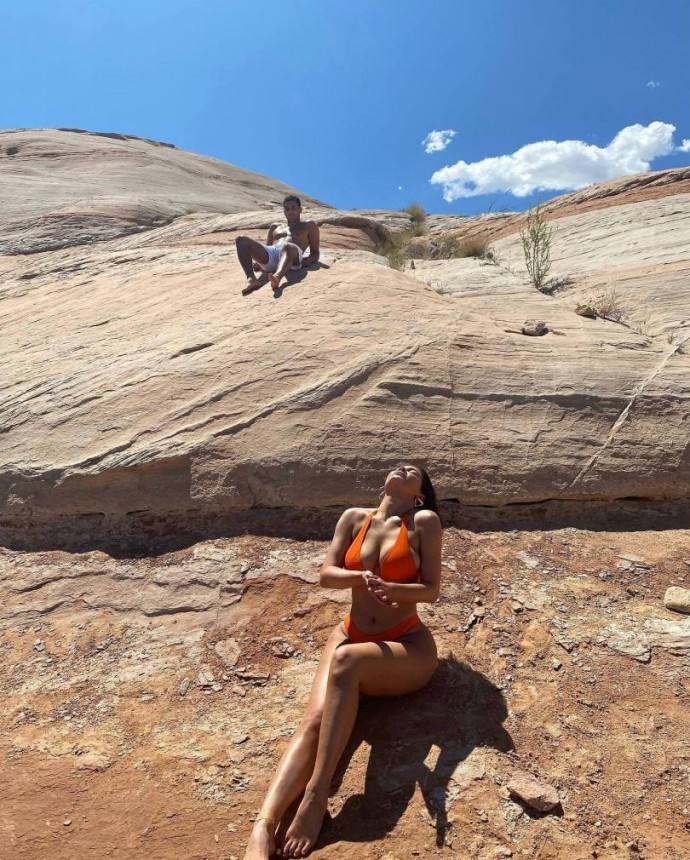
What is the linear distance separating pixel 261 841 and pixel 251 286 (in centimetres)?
466

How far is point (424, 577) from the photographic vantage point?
2.75m

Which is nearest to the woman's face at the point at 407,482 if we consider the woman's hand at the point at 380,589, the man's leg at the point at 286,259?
the woman's hand at the point at 380,589

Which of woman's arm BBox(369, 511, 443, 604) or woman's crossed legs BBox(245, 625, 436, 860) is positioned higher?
woman's arm BBox(369, 511, 443, 604)

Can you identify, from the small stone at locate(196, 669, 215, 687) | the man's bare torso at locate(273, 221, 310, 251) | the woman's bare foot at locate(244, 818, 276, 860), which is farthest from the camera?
the man's bare torso at locate(273, 221, 310, 251)

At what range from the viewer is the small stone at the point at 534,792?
2355mm

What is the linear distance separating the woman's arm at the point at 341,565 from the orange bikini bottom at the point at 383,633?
0.64ft

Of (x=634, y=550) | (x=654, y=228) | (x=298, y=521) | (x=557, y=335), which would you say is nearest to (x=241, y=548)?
(x=298, y=521)

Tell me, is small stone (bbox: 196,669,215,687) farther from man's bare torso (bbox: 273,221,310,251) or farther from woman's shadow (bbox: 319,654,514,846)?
man's bare torso (bbox: 273,221,310,251)

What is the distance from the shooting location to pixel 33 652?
3.54 m

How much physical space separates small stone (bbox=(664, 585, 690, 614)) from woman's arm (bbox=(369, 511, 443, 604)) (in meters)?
1.44

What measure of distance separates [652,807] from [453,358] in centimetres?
315

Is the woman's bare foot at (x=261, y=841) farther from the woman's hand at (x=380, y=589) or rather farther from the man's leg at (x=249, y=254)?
the man's leg at (x=249, y=254)

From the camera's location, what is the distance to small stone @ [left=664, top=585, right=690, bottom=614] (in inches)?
130

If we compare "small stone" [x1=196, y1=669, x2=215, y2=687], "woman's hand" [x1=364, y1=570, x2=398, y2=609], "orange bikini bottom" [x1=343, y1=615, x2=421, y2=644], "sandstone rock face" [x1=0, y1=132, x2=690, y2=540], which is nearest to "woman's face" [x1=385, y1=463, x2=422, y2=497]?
"woman's hand" [x1=364, y1=570, x2=398, y2=609]
